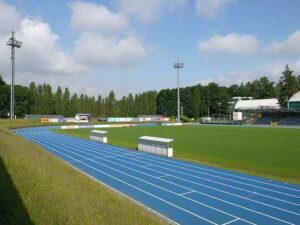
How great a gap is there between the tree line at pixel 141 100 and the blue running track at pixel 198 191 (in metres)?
77.3

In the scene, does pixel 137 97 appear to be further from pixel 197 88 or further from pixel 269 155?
pixel 269 155

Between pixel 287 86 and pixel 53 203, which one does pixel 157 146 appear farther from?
pixel 287 86

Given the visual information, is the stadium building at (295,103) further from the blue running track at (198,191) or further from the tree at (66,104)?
the blue running track at (198,191)

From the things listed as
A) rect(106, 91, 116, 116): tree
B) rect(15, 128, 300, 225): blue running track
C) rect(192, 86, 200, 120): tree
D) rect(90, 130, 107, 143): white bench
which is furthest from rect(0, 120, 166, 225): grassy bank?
rect(106, 91, 116, 116): tree

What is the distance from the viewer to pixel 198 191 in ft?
37.8

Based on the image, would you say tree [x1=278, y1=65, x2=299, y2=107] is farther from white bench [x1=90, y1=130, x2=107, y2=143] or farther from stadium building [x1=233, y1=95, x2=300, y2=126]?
white bench [x1=90, y1=130, x2=107, y2=143]

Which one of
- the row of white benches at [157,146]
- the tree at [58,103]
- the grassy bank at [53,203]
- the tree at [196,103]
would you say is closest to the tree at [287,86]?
the tree at [196,103]

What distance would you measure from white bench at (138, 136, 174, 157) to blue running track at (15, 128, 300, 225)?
205 centimetres

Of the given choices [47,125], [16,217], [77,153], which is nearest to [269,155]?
[77,153]

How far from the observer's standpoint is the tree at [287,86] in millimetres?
86875

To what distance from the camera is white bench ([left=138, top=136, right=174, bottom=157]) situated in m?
20.2

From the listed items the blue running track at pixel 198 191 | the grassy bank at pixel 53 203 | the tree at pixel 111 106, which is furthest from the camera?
the tree at pixel 111 106

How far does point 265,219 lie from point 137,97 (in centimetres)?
10305

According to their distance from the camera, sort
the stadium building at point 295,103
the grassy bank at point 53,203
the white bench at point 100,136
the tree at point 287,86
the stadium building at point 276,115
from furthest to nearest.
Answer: the tree at point 287,86
the stadium building at point 295,103
the stadium building at point 276,115
the white bench at point 100,136
the grassy bank at point 53,203
